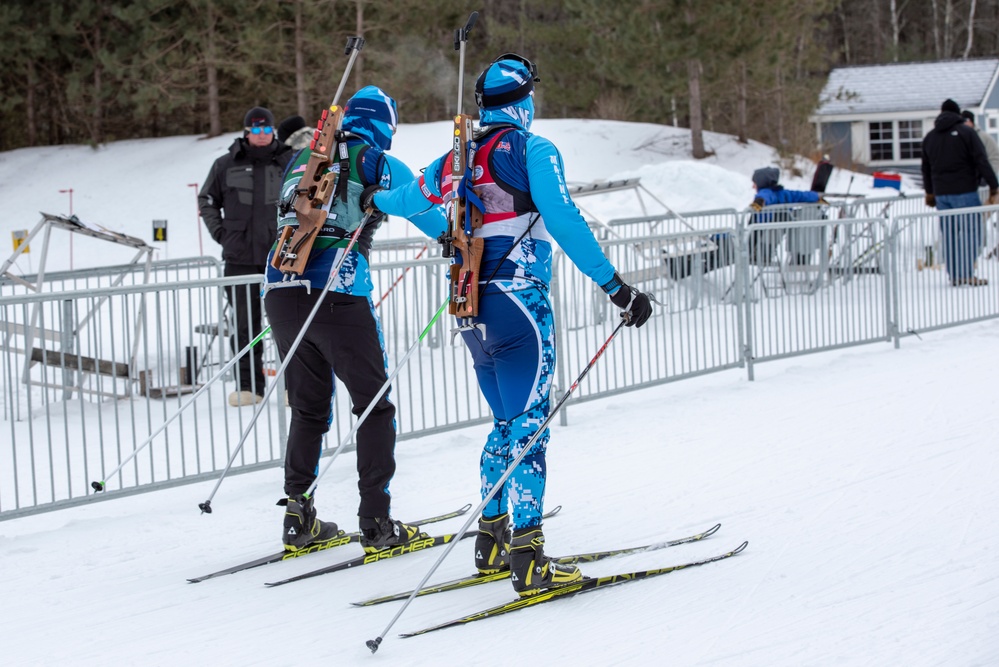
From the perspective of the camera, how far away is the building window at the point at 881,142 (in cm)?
3244

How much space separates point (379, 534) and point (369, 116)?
1.81 m

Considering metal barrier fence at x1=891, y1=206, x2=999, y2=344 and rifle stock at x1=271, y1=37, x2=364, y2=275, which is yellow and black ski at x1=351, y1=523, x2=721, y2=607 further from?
metal barrier fence at x1=891, y1=206, x2=999, y2=344

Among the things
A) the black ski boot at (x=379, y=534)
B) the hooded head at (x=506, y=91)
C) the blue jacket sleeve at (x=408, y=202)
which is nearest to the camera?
the hooded head at (x=506, y=91)

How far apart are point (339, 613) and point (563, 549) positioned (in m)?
1.12

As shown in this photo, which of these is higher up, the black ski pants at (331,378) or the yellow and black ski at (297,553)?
the black ski pants at (331,378)

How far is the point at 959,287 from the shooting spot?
424 inches

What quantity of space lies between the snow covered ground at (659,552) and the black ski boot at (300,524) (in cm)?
9

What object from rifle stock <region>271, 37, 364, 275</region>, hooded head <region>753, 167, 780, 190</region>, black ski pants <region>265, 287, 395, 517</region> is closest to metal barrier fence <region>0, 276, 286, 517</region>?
black ski pants <region>265, 287, 395, 517</region>

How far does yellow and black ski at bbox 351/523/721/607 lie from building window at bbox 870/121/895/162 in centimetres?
2993

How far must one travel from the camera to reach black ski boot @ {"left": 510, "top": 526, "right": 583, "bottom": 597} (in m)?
4.27

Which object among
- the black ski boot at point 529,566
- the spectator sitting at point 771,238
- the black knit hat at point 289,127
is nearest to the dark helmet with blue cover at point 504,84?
the black ski boot at point 529,566

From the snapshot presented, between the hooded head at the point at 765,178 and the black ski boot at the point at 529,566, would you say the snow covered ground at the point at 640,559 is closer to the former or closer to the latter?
the black ski boot at the point at 529,566

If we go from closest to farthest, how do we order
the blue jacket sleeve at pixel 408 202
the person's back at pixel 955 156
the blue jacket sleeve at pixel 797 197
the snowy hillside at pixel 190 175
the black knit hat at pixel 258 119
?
1. the blue jacket sleeve at pixel 408 202
2. the black knit hat at pixel 258 119
3. the person's back at pixel 955 156
4. the blue jacket sleeve at pixel 797 197
5. the snowy hillside at pixel 190 175

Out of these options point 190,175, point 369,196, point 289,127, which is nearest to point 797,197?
point 289,127
